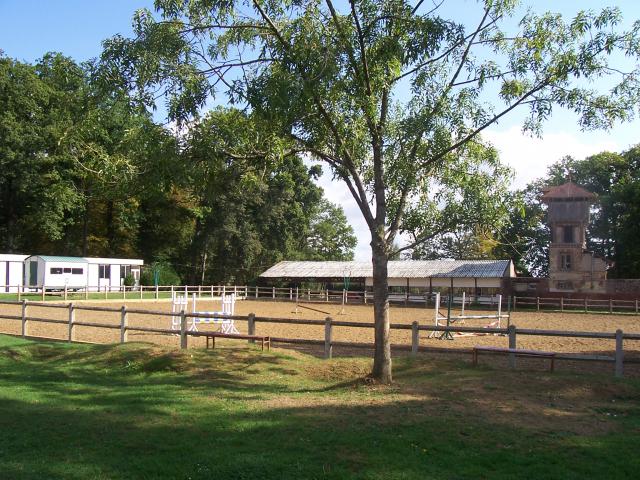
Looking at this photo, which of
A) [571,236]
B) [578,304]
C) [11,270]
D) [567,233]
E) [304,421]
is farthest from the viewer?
[567,233]

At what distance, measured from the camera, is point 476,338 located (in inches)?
705

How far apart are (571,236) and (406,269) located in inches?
579

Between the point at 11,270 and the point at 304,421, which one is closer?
the point at 304,421

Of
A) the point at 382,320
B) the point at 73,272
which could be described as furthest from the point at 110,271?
the point at 382,320

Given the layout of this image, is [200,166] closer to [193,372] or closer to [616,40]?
[193,372]

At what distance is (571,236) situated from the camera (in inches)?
1957

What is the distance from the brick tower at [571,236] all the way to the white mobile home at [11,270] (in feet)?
134

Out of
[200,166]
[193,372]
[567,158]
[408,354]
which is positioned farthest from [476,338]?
[567,158]

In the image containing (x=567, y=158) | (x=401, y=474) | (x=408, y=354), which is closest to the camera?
(x=401, y=474)

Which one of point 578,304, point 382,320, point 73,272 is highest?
point 73,272

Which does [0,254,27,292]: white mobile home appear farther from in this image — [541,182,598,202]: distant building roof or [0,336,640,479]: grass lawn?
[541,182,598,202]: distant building roof

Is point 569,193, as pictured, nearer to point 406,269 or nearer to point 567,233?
point 567,233

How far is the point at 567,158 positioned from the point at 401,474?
66957 mm

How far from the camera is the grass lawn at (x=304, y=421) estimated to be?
17.6ft
